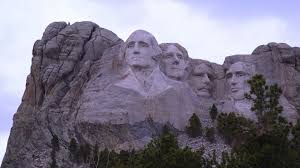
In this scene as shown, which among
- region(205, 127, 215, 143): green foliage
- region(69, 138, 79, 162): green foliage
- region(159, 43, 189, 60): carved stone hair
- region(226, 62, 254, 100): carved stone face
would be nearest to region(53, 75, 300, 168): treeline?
region(69, 138, 79, 162): green foliage

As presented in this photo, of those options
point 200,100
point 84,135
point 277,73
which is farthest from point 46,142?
point 277,73

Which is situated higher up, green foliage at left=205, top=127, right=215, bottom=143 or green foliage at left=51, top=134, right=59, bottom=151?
green foliage at left=205, top=127, right=215, bottom=143

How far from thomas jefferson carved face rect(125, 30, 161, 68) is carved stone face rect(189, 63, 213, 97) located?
172 centimetres

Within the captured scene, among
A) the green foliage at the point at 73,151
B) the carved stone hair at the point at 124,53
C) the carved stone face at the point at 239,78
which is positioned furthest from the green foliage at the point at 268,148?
the carved stone face at the point at 239,78

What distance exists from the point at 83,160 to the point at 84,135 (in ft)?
3.32

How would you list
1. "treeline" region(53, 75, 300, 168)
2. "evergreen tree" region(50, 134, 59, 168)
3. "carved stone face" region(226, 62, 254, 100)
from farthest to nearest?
"carved stone face" region(226, 62, 254, 100), "evergreen tree" region(50, 134, 59, 168), "treeline" region(53, 75, 300, 168)

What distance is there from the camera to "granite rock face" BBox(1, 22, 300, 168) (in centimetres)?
2348

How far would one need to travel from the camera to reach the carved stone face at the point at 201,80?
2604cm

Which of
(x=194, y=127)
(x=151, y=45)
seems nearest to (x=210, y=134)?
(x=194, y=127)

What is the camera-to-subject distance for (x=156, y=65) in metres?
25.2

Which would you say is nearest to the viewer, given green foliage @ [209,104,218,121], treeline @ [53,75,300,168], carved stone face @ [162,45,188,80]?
treeline @ [53,75,300,168]

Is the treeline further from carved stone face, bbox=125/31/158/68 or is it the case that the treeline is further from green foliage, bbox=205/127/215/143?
carved stone face, bbox=125/31/158/68

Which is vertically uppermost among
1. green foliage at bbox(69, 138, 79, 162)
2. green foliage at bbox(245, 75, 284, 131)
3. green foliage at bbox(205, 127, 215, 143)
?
green foliage at bbox(245, 75, 284, 131)

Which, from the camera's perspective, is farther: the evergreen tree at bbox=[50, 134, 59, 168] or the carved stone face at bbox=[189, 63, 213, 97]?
the carved stone face at bbox=[189, 63, 213, 97]
